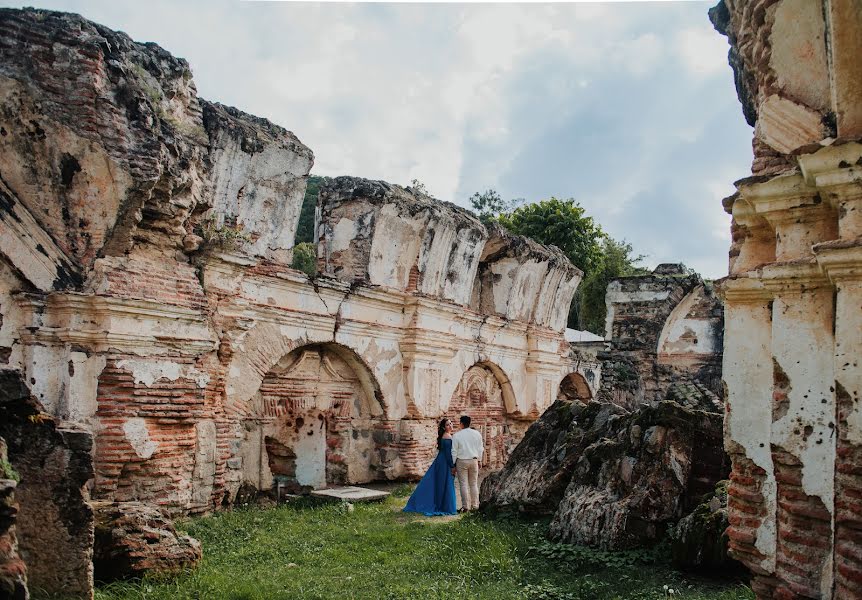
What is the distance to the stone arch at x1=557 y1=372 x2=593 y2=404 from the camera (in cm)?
1700

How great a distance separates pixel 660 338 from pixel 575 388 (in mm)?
2584

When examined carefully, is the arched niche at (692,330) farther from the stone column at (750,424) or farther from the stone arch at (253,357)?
the stone column at (750,424)

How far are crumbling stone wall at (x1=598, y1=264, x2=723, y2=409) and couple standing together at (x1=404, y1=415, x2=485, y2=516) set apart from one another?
23.9 feet

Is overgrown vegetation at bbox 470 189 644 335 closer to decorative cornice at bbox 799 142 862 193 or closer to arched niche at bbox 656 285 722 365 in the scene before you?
arched niche at bbox 656 285 722 365

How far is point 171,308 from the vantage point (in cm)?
701

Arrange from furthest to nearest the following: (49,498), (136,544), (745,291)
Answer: (136,544), (49,498), (745,291)

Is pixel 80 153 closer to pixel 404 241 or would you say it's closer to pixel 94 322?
pixel 94 322

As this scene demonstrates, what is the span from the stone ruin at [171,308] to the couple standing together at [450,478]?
168 centimetres

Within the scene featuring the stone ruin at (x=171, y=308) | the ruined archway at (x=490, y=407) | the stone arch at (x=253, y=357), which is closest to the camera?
the stone ruin at (x=171, y=308)

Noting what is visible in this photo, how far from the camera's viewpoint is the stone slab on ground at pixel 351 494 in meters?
8.61

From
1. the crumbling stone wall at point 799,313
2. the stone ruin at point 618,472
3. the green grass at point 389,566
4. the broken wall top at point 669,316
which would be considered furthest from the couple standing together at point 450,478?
the broken wall top at point 669,316

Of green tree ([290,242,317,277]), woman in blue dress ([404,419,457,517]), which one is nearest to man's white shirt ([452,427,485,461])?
woman in blue dress ([404,419,457,517])

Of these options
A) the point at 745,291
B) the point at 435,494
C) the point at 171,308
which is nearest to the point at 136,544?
the point at 171,308

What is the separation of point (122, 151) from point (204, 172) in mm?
1234
